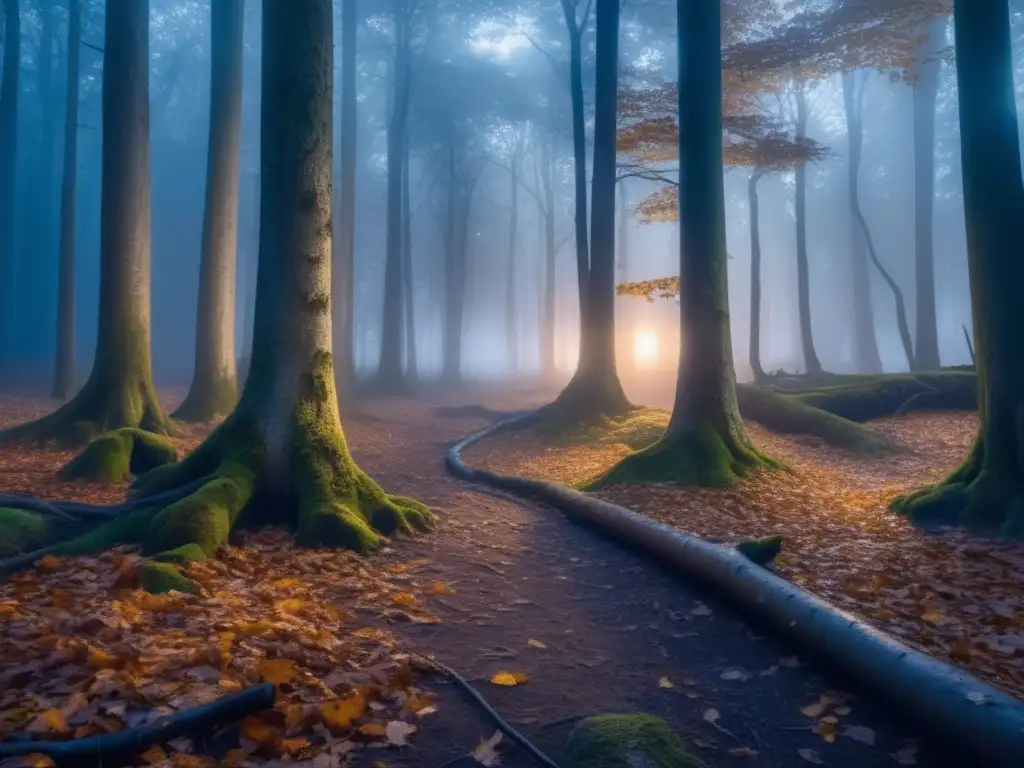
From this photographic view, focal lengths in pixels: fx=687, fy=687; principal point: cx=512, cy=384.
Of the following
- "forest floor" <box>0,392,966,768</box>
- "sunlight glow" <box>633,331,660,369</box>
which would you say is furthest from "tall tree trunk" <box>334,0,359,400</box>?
A: "sunlight glow" <box>633,331,660,369</box>

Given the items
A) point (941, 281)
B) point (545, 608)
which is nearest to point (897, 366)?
point (941, 281)

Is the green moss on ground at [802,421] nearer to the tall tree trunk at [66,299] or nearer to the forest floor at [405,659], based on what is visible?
the forest floor at [405,659]

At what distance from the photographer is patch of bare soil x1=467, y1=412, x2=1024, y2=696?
15.5 feet

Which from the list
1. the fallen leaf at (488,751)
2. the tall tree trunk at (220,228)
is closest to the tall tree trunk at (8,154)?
the tall tree trunk at (220,228)

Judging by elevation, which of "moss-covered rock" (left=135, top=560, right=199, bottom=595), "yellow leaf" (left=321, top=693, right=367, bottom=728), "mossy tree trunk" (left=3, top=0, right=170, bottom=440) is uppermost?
"mossy tree trunk" (left=3, top=0, right=170, bottom=440)

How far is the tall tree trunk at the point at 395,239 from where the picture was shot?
96.8 feet

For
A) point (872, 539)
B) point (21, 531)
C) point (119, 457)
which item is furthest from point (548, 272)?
point (21, 531)

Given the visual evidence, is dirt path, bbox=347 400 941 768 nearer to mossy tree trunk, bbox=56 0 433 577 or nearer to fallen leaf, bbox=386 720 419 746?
fallen leaf, bbox=386 720 419 746

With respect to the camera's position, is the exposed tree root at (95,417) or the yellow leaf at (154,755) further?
the exposed tree root at (95,417)

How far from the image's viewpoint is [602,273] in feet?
56.2

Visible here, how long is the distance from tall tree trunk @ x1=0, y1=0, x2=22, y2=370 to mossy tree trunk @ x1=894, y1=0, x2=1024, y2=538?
26.5m

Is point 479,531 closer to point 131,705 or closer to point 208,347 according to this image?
point 131,705

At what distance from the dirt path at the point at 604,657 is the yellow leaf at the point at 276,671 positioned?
2.55ft

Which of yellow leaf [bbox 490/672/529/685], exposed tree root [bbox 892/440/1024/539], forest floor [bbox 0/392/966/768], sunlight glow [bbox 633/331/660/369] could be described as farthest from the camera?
sunlight glow [bbox 633/331/660/369]
